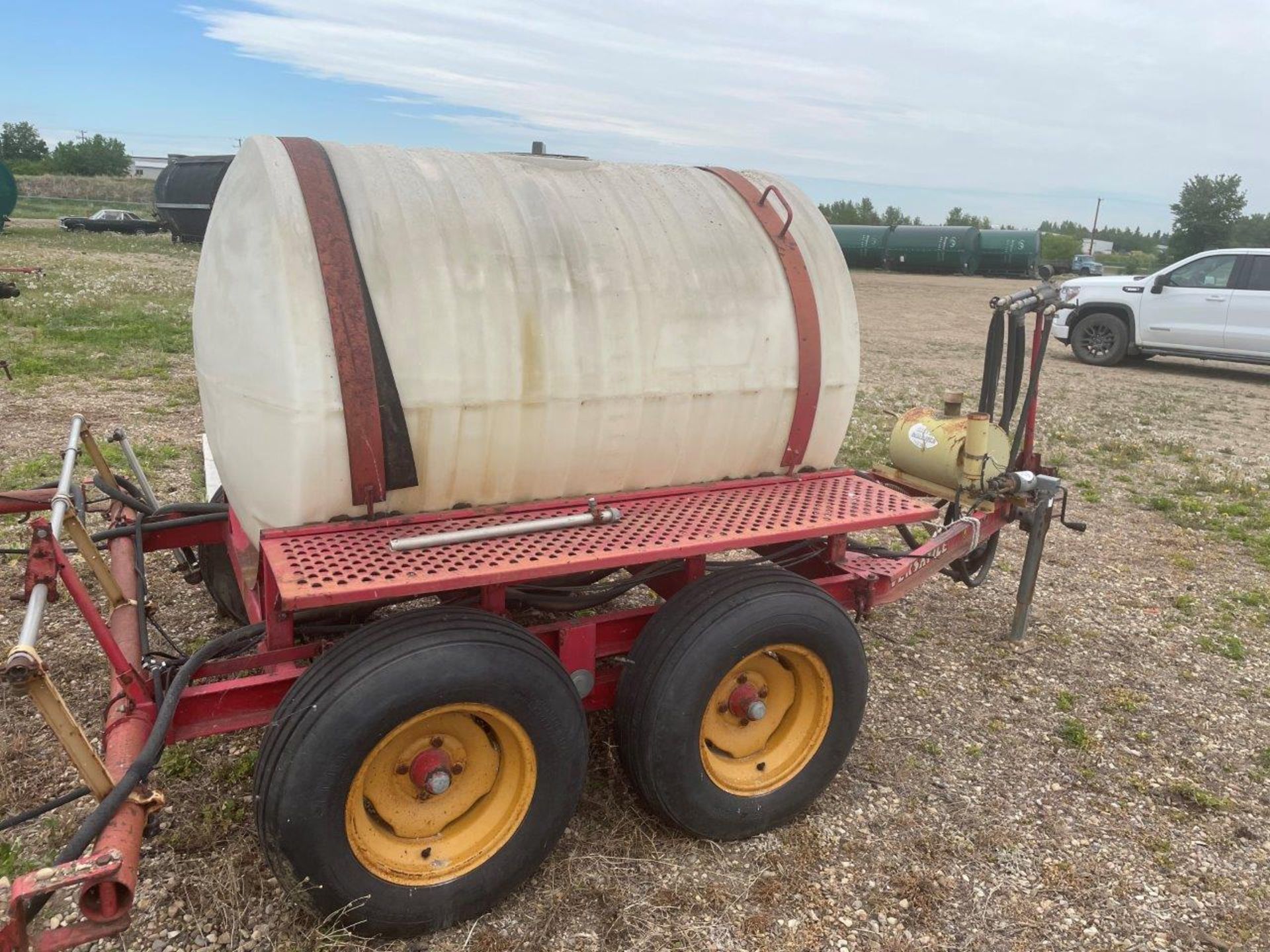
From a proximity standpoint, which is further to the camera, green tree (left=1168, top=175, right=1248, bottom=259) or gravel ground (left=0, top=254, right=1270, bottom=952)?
green tree (left=1168, top=175, right=1248, bottom=259)

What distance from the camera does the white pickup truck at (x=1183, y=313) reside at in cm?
1296

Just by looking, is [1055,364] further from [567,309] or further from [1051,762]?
[567,309]

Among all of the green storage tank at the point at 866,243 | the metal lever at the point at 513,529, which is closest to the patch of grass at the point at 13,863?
the metal lever at the point at 513,529

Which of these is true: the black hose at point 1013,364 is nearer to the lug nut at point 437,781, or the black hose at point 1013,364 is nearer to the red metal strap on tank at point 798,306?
the red metal strap on tank at point 798,306

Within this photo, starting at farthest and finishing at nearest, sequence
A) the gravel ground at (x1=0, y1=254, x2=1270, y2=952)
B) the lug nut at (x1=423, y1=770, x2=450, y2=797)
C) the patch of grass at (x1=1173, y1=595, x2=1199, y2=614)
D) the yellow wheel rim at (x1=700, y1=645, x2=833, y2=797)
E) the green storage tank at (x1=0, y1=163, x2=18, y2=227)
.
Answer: the green storage tank at (x1=0, y1=163, x2=18, y2=227) → the patch of grass at (x1=1173, y1=595, x2=1199, y2=614) → the yellow wheel rim at (x1=700, y1=645, x2=833, y2=797) → the gravel ground at (x1=0, y1=254, x2=1270, y2=952) → the lug nut at (x1=423, y1=770, x2=450, y2=797)

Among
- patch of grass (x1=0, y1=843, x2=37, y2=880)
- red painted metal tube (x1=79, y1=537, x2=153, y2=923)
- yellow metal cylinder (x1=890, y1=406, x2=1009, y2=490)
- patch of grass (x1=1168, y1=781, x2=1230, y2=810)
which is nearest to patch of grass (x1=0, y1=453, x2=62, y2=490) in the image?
red painted metal tube (x1=79, y1=537, x2=153, y2=923)

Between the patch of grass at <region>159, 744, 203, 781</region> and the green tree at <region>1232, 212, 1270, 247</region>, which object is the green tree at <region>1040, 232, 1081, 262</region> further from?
the patch of grass at <region>159, 744, 203, 781</region>

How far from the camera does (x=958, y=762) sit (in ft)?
12.7

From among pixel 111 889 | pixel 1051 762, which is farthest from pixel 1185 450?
pixel 111 889

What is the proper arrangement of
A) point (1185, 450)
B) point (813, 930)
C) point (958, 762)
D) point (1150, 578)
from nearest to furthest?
point (813, 930)
point (958, 762)
point (1150, 578)
point (1185, 450)

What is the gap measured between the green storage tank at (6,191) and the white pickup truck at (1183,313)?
89.5 feet

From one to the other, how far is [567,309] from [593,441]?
453 millimetres

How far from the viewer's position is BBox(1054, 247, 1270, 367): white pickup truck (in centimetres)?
1296

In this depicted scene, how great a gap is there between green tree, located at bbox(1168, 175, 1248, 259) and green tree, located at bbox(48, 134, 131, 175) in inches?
2538
